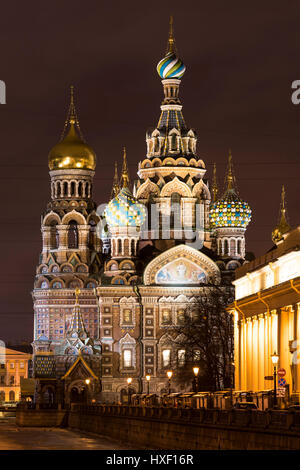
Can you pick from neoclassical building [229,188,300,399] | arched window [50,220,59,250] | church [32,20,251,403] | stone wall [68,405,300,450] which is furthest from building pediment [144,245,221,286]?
stone wall [68,405,300,450]

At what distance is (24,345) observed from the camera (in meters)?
169

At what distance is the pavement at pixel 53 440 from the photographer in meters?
60.5

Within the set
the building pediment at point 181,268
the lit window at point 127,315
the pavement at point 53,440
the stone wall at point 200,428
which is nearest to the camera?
the stone wall at point 200,428

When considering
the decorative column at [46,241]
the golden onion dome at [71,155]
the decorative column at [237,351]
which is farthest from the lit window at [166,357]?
the decorative column at [237,351]

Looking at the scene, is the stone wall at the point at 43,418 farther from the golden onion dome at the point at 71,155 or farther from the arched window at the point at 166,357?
the golden onion dome at the point at 71,155

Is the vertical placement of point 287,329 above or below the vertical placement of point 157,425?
above

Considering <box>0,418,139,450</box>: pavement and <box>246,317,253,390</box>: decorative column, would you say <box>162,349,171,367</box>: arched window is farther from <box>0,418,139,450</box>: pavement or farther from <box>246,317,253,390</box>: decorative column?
<box>246,317,253,390</box>: decorative column

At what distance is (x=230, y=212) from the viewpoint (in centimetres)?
10219

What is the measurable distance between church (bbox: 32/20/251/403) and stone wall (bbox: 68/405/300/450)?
97.2 ft

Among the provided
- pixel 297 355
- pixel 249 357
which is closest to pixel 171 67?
pixel 249 357

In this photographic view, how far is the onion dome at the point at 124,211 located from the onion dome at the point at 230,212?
19.6ft
